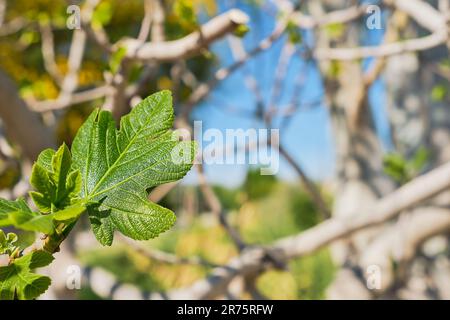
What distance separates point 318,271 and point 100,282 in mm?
1851

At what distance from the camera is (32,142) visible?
0.81 m

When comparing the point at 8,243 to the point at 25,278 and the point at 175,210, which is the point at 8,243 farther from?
the point at 175,210

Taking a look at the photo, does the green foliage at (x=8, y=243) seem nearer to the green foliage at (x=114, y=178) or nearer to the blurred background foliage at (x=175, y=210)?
the green foliage at (x=114, y=178)

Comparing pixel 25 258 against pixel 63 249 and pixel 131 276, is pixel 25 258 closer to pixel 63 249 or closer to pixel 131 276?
pixel 63 249

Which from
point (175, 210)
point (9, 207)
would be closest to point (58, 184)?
point (9, 207)

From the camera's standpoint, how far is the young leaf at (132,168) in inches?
8.6

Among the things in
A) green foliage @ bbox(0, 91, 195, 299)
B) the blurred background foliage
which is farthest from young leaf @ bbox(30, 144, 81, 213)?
the blurred background foliage

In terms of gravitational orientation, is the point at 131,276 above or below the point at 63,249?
above

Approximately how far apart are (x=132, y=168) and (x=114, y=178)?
10mm

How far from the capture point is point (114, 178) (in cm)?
22

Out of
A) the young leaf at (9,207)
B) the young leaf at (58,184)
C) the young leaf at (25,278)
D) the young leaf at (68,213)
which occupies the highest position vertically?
the young leaf at (58,184)

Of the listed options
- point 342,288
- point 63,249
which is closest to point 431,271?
point 342,288

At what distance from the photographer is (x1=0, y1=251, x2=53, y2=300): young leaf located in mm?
228

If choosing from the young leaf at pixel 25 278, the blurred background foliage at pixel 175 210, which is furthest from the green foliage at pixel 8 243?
the blurred background foliage at pixel 175 210
